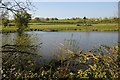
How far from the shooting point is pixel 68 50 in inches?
220

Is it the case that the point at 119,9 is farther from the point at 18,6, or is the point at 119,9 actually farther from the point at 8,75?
the point at 8,75

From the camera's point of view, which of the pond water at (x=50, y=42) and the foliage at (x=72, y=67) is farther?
the pond water at (x=50, y=42)

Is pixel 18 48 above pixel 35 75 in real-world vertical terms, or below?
above

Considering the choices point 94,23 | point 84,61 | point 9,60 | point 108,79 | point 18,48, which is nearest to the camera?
point 108,79

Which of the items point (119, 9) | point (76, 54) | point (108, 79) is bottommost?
point (108, 79)

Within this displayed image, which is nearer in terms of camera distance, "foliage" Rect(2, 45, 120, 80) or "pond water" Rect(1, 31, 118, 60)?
"foliage" Rect(2, 45, 120, 80)

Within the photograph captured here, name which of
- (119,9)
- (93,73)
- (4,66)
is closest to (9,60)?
(4,66)

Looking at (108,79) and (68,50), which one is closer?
(108,79)

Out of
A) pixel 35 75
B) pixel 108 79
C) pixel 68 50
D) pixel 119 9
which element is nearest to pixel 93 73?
pixel 108 79

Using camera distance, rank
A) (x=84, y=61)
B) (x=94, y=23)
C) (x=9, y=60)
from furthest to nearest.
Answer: (x=94, y=23) → (x=9, y=60) → (x=84, y=61)

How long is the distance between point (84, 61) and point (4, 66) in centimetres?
182

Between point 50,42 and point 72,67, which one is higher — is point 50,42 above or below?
below

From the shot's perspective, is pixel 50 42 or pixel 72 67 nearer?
pixel 72 67

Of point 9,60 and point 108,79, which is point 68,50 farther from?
point 9,60
